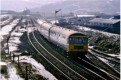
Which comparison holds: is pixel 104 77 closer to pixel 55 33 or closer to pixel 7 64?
pixel 7 64

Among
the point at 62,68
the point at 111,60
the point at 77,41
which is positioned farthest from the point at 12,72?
the point at 111,60

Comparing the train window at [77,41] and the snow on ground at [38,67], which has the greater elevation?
the train window at [77,41]

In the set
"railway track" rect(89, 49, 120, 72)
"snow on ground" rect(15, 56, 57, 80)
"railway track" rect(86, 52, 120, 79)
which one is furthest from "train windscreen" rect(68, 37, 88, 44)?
"snow on ground" rect(15, 56, 57, 80)

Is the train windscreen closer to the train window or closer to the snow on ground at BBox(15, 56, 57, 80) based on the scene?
the train window

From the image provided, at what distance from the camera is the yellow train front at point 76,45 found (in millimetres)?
35406

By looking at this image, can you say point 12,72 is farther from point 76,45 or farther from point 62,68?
point 76,45

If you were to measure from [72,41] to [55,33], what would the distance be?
9.30m

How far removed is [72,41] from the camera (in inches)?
1395

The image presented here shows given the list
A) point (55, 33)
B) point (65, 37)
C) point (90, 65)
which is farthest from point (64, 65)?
point (55, 33)

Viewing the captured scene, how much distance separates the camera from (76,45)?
35.6 m

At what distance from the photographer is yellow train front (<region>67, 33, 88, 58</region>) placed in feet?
116

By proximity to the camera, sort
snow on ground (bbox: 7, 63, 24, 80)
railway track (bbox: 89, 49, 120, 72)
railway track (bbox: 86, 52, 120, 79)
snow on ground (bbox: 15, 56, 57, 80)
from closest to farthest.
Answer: snow on ground (bbox: 7, 63, 24, 80) → snow on ground (bbox: 15, 56, 57, 80) → railway track (bbox: 86, 52, 120, 79) → railway track (bbox: 89, 49, 120, 72)

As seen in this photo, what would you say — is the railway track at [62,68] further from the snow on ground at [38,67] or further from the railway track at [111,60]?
the railway track at [111,60]

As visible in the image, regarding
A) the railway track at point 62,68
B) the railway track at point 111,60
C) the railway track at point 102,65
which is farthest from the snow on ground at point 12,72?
the railway track at point 111,60
